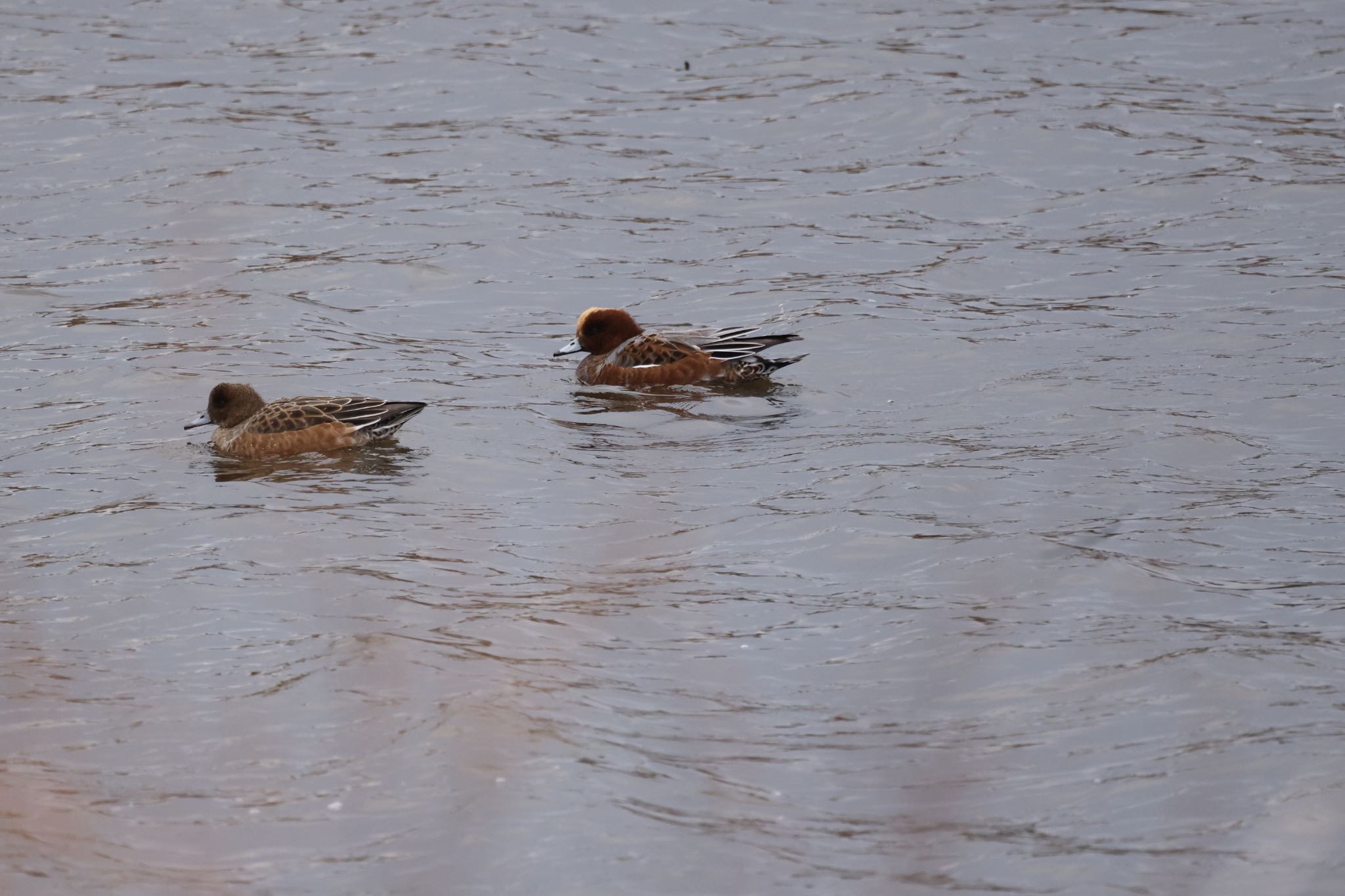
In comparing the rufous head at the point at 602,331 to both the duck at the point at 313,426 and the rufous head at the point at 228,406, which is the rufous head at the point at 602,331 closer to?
the duck at the point at 313,426

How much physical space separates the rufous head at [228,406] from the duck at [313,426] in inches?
3.9

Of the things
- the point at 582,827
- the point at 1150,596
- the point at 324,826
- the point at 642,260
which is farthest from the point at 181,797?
the point at 642,260

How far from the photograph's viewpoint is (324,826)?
5.74m

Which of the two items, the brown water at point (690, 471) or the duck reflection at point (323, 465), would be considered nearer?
the brown water at point (690, 471)

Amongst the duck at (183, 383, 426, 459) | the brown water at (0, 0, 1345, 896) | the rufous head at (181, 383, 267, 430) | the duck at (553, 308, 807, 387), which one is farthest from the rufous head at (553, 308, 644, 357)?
the rufous head at (181, 383, 267, 430)

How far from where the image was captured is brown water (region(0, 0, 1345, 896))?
588cm

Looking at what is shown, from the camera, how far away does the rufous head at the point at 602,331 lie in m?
12.6

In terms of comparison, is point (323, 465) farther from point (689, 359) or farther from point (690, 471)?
point (689, 359)

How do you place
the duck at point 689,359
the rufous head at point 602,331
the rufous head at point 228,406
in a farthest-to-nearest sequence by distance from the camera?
the rufous head at point 602,331
the duck at point 689,359
the rufous head at point 228,406

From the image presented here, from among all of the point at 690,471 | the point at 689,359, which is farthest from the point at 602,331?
the point at 690,471

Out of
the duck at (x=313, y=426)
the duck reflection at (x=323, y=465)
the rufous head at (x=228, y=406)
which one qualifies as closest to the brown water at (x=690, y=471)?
the duck reflection at (x=323, y=465)

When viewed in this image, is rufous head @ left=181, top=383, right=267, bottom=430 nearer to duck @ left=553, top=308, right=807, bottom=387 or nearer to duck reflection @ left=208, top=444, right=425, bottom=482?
duck reflection @ left=208, top=444, right=425, bottom=482

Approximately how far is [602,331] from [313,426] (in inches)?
113

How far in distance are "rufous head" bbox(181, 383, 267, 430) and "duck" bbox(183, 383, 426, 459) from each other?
0.33ft
